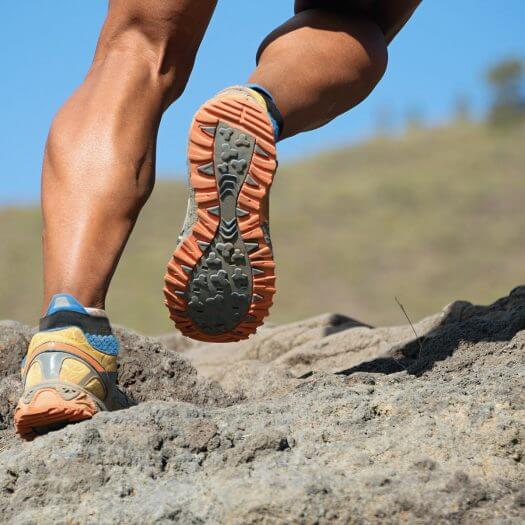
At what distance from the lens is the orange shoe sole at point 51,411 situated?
2041 millimetres

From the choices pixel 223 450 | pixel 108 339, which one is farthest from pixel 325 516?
pixel 108 339

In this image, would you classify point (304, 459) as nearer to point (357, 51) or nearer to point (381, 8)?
point (357, 51)

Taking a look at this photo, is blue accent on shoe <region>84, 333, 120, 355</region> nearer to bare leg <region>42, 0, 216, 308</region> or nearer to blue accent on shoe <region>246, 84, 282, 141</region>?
bare leg <region>42, 0, 216, 308</region>

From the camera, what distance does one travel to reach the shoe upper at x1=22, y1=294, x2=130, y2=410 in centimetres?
208

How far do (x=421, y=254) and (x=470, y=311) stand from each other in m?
16.3

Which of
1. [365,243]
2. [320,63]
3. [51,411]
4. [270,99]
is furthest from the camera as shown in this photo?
[365,243]

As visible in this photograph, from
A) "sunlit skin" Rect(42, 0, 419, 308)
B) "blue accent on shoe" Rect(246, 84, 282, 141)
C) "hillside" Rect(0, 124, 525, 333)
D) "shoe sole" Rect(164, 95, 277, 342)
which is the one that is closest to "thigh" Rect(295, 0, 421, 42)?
"sunlit skin" Rect(42, 0, 419, 308)

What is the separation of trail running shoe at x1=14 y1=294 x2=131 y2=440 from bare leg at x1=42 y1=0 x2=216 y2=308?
0.05 metres

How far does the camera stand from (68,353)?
210 centimetres

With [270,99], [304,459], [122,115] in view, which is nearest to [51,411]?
[304,459]

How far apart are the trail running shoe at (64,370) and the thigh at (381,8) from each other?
111cm

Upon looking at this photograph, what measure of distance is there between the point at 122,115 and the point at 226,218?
34cm

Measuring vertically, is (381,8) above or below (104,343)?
above

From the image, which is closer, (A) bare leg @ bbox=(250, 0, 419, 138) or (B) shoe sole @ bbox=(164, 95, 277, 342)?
(B) shoe sole @ bbox=(164, 95, 277, 342)
